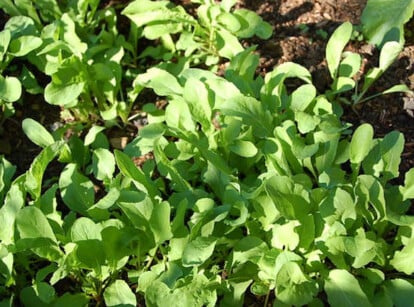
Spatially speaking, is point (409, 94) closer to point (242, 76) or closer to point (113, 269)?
point (242, 76)

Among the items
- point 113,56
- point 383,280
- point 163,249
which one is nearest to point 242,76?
point 113,56

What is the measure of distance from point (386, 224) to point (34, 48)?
1.33 m

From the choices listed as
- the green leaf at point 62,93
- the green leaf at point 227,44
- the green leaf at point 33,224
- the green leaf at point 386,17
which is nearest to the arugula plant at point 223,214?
the green leaf at point 33,224

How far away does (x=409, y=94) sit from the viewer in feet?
8.43

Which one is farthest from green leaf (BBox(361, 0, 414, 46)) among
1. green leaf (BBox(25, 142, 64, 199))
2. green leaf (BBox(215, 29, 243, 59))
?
green leaf (BBox(25, 142, 64, 199))

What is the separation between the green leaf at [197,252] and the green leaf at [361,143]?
20.8 inches

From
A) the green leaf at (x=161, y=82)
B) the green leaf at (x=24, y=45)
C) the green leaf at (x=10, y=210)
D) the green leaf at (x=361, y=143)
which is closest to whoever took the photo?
the green leaf at (x=10, y=210)

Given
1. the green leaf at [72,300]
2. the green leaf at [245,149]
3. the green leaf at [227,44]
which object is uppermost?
the green leaf at [227,44]

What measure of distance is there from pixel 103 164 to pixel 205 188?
34cm

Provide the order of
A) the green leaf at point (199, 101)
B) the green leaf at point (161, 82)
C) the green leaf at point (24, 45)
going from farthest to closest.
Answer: the green leaf at point (24, 45) → the green leaf at point (161, 82) → the green leaf at point (199, 101)

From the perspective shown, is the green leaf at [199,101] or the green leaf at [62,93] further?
the green leaf at [62,93]

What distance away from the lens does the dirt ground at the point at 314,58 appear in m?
2.51

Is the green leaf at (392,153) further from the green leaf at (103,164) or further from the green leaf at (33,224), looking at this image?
the green leaf at (33,224)

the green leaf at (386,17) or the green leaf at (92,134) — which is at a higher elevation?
the green leaf at (386,17)
